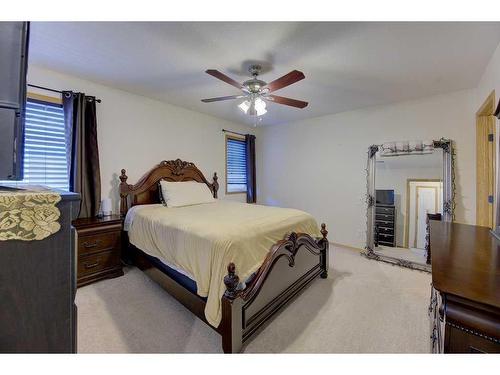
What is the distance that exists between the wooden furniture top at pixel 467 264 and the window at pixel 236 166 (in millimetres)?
3553

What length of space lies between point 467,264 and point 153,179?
3453 millimetres

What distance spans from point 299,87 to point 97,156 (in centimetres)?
271

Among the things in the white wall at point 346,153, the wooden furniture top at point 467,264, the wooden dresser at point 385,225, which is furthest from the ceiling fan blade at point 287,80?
the wooden dresser at point 385,225

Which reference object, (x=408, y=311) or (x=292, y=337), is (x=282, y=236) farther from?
(x=408, y=311)

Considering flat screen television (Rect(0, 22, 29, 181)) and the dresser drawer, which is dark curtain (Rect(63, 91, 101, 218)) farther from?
the dresser drawer

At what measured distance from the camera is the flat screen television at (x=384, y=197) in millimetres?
3358

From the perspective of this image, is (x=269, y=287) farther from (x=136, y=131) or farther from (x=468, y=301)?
(x=136, y=131)

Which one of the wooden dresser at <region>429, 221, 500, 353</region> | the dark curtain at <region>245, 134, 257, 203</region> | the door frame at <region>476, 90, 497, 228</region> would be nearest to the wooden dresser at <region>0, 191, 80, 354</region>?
the wooden dresser at <region>429, 221, 500, 353</region>

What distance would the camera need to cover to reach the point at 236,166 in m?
4.78

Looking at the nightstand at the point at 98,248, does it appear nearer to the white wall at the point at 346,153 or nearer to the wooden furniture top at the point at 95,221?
the wooden furniture top at the point at 95,221

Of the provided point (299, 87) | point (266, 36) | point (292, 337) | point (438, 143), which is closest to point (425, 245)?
point (438, 143)

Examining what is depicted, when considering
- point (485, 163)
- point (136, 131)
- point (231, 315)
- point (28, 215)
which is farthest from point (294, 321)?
point (136, 131)
